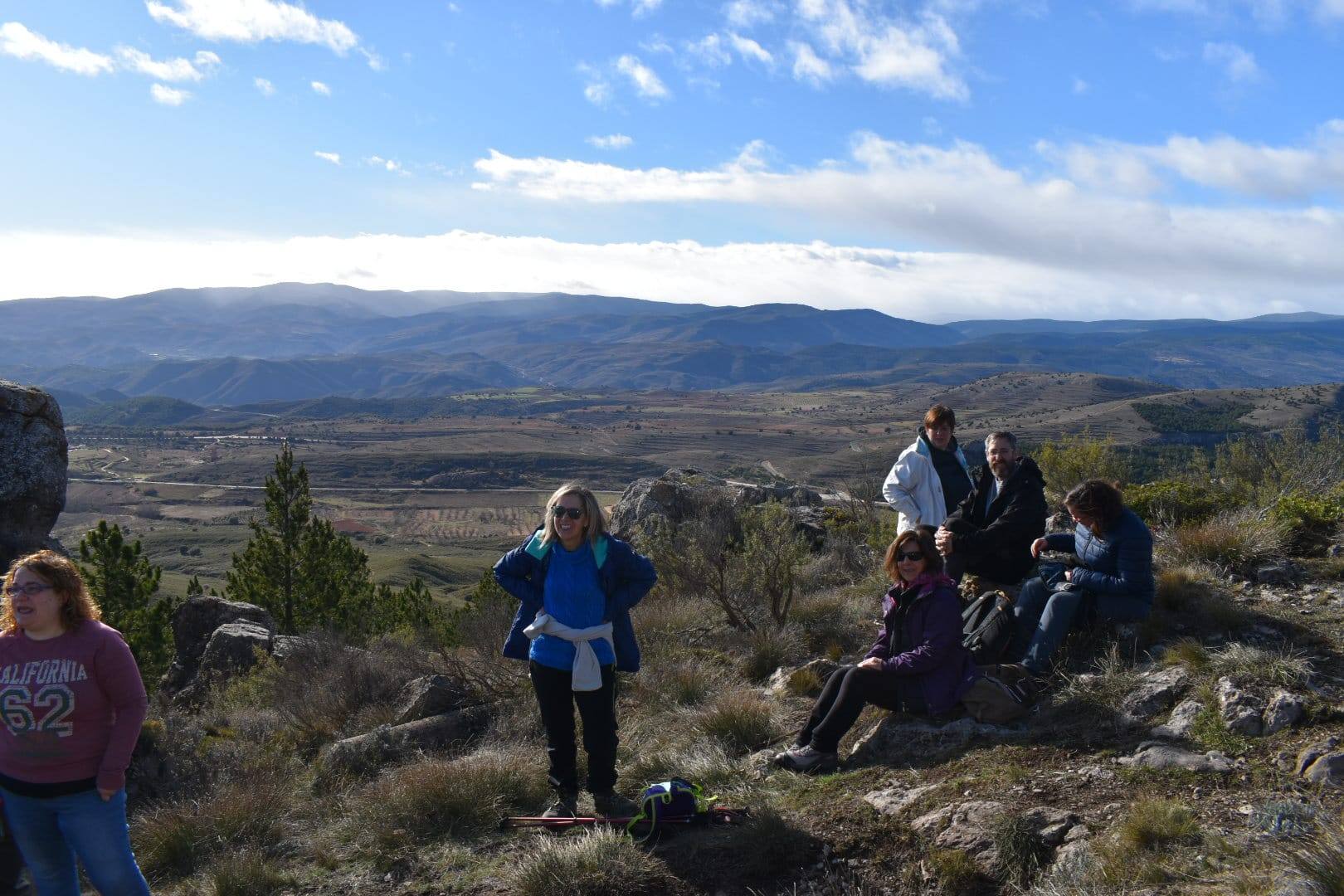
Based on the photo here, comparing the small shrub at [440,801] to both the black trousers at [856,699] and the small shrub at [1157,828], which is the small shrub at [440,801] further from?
the small shrub at [1157,828]

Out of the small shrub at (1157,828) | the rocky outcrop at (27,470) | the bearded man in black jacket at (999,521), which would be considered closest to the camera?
the small shrub at (1157,828)

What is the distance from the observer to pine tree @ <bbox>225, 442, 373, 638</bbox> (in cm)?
2056

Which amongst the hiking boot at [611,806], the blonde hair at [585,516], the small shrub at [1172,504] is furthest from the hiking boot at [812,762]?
the small shrub at [1172,504]

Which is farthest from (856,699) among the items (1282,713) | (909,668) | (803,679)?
(1282,713)

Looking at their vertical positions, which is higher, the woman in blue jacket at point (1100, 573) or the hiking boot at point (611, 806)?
the woman in blue jacket at point (1100, 573)

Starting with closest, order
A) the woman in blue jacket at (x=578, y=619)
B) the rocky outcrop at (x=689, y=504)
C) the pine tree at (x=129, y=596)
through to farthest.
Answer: the woman in blue jacket at (x=578, y=619) → the rocky outcrop at (x=689, y=504) → the pine tree at (x=129, y=596)

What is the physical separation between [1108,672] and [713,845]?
2740 millimetres

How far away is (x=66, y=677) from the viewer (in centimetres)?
360

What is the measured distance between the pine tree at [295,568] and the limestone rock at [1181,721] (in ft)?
60.1

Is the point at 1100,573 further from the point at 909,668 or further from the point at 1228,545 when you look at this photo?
the point at 1228,545

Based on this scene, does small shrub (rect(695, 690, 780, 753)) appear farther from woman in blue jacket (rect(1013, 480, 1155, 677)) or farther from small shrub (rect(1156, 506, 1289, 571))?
small shrub (rect(1156, 506, 1289, 571))

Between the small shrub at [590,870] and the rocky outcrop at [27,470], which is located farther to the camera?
the rocky outcrop at [27,470]

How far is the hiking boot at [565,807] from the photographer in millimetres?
4918

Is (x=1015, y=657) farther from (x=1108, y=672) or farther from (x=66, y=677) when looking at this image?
(x=66, y=677)
